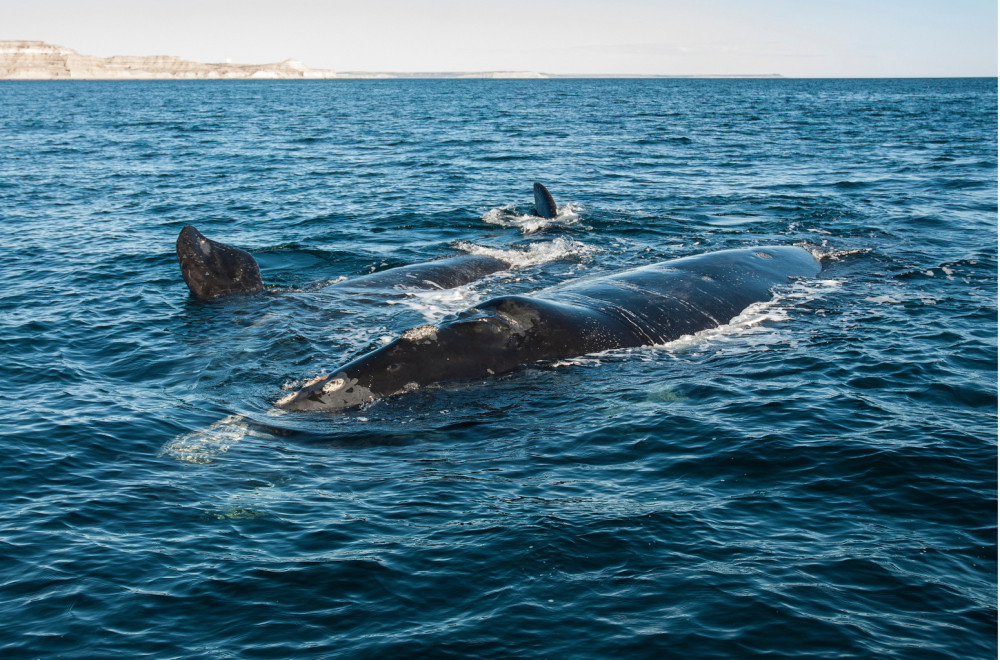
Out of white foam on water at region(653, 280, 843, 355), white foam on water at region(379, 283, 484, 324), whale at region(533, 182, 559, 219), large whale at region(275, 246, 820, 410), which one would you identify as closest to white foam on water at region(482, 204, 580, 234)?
whale at region(533, 182, 559, 219)

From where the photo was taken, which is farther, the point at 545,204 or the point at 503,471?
the point at 545,204

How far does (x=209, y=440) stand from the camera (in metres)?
9.83

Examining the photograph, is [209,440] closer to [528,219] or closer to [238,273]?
[238,273]

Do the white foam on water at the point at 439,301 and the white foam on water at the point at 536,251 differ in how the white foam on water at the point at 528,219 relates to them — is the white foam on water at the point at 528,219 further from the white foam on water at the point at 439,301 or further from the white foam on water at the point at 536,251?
the white foam on water at the point at 439,301

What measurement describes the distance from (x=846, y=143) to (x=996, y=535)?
1680 inches

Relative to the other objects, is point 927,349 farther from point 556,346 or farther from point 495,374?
point 495,374

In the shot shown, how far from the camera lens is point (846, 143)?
46469 millimetres

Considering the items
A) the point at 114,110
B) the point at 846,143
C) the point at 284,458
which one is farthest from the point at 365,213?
the point at 114,110

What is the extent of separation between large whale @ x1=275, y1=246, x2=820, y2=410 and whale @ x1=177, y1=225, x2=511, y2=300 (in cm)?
381

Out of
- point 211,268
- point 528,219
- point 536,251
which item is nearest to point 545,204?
point 528,219

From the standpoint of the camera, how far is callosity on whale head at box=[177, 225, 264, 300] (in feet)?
53.2

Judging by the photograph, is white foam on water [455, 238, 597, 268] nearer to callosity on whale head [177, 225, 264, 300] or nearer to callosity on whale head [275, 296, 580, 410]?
callosity on whale head [177, 225, 264, 300]

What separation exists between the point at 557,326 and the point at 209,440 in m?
4.74

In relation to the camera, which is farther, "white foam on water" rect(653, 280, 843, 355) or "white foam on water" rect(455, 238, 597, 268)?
"white foam on water" rect(455, 238, 597, 268)
